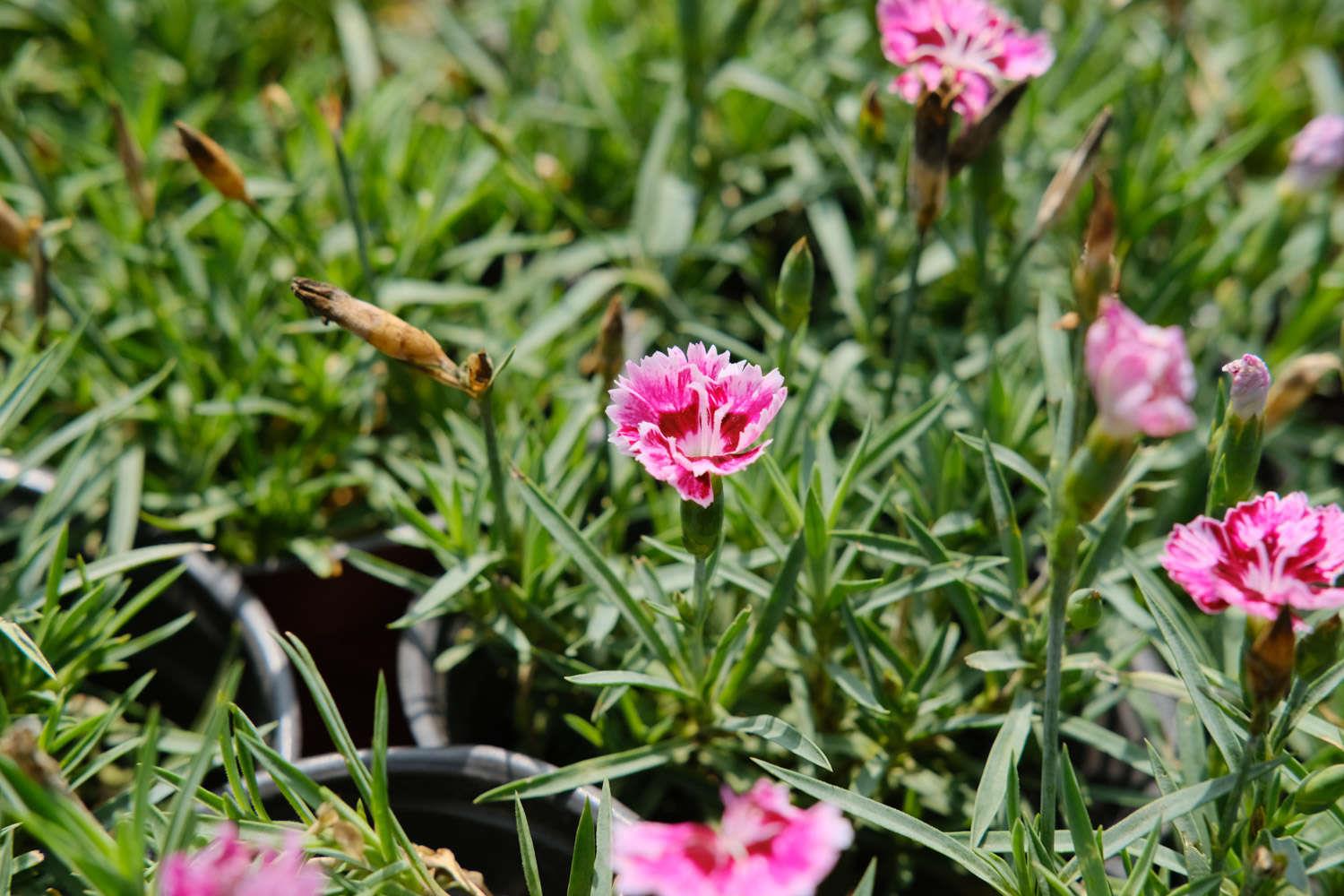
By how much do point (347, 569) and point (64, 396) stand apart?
0.36 m

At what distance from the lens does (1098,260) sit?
34.2 inches

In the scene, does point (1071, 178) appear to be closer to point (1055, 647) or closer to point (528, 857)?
point (1055, 647)

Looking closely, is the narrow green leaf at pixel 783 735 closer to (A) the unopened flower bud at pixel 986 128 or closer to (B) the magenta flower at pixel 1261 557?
(B) the magenta flower at pixel 1261 557

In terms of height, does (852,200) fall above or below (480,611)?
above

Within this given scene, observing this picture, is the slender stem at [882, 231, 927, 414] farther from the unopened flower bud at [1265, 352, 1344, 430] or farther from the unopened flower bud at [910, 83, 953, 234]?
the unopened flower bud at [1265, 352, 1344, 430]

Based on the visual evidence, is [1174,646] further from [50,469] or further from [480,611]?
[50,469]

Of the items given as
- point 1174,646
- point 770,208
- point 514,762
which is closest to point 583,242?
point 770,208

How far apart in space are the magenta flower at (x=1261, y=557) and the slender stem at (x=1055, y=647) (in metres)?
0.07

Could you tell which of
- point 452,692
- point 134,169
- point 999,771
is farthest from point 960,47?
point 134,169

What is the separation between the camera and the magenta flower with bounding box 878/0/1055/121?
1014 mm

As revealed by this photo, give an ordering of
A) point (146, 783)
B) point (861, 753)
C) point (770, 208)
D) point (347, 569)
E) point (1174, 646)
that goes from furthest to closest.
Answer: point (770, 208)
point (347, 569)
point (861, 753)
point (1174, 646)
point (146, 783)

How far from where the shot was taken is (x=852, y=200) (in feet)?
4.95

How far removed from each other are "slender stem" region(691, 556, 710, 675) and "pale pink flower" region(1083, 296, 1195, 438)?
292mm

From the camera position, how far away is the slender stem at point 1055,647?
0.72 m
